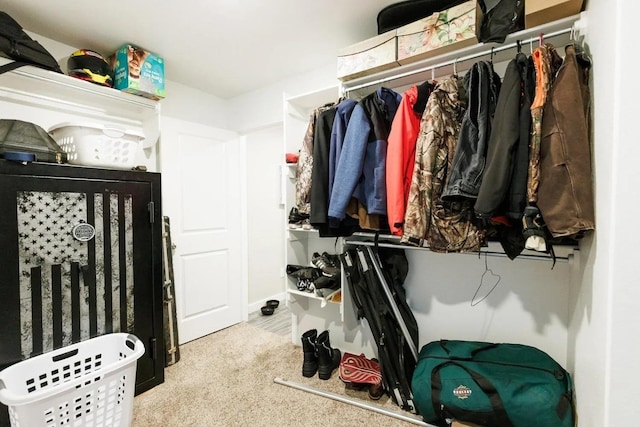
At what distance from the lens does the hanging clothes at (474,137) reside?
3.77ft

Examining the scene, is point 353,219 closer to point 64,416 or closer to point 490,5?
point 490,5

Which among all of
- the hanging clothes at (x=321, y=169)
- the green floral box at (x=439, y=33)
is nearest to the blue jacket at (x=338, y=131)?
the hanging clothes at (x=321, y=169)

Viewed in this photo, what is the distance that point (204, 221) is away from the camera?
2750mm

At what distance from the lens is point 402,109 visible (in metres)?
1.44

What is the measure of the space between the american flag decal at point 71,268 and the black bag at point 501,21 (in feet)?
Result: 7.06

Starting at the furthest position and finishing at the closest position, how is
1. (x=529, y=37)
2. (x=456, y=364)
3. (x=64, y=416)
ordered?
(x=456, y=364)
(x=529, y=37)
(x=64, y=416)

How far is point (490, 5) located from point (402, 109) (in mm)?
846

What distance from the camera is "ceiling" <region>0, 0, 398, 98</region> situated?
1.63 m

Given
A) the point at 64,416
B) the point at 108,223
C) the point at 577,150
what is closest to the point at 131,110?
the point at 108,223

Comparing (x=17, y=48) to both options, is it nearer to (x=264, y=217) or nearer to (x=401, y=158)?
(x=401, y=158)

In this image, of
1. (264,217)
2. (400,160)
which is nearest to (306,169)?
(400,160)

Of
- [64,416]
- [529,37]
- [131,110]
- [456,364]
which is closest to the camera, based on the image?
[64,416]

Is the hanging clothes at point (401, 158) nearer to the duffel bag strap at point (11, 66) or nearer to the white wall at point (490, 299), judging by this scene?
the white wall at point (490, 299)

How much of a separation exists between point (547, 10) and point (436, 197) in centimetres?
85
